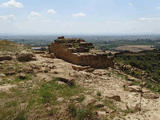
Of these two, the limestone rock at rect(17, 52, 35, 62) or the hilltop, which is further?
the limestone rock at rect(17, 52, 35, 62)

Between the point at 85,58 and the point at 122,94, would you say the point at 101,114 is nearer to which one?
the point at 122,94

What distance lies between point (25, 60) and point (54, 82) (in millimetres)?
5249

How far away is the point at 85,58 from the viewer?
1625cm

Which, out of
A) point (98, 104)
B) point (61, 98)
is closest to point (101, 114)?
point (98, 104)

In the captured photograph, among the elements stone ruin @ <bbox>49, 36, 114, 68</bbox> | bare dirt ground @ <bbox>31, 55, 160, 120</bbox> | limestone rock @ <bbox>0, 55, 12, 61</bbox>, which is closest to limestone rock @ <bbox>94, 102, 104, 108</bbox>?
bare dirt ground @ <bbox>31, 55, 160, 120</bbox>

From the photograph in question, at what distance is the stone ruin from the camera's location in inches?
642

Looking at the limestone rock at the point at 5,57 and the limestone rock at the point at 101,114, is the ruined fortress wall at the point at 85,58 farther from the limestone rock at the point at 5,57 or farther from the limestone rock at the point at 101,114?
the limestone rock at the point at 101,114

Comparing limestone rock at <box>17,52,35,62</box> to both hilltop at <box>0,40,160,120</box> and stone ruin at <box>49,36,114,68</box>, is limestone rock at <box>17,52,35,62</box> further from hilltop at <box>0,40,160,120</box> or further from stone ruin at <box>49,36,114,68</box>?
stone ruin at <box>49,36,114,68</box>

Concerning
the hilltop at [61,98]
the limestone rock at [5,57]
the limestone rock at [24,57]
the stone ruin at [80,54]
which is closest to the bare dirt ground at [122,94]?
the hilltop at [61,98]

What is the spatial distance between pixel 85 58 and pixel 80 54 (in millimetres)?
696

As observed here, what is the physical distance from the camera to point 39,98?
762cm

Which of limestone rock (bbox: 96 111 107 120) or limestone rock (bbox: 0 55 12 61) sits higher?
limestone rock (bbox: 0 55 12 61)

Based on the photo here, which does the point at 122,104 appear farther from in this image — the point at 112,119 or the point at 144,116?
the point at 112,119

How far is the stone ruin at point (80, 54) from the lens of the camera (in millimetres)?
16303
